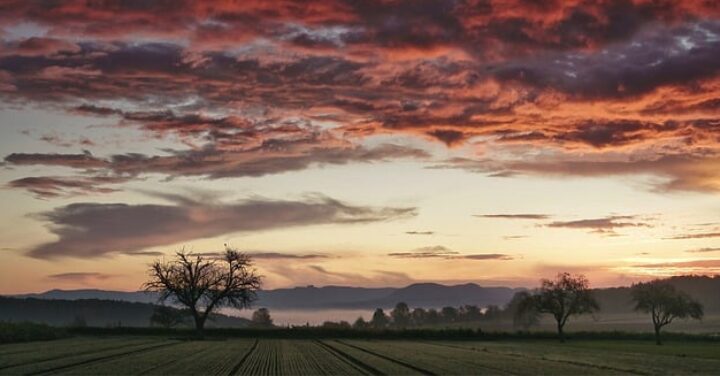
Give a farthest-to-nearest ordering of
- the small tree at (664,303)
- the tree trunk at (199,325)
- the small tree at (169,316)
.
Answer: the small tree at (169,316) → the small tree at (664,303) → the tree trunk at (199,325)

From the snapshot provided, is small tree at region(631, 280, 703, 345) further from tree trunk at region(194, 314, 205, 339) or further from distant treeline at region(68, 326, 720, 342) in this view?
tree trunk at region(194, 314, 205, 339)

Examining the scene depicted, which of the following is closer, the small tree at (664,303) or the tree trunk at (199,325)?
the tree trunk at (199,325)

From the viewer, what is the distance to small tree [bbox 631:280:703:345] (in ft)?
381

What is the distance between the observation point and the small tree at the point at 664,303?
11606 centimetres

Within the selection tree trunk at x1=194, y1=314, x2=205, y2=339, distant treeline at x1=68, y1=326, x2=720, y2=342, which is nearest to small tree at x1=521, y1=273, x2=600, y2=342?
distant treeline at x1=68, y1=326, x2=720, y2=342

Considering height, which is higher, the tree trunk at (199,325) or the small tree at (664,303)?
the small tree at (664,303)

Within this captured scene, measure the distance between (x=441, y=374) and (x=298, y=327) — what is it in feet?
267

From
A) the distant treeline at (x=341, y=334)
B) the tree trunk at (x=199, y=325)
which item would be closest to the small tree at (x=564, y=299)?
the distant treeline at (x=341, y=334)

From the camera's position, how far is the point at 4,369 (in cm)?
4328

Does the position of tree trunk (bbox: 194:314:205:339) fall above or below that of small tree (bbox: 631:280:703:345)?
below

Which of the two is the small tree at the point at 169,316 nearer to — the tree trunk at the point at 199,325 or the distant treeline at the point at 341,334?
the distant treeline at the point at 341,334

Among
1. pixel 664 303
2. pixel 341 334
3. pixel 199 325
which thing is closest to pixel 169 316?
pixel 199 325

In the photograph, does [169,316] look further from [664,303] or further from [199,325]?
[664,303]

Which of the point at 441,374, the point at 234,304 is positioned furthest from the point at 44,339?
the point at 441,374
